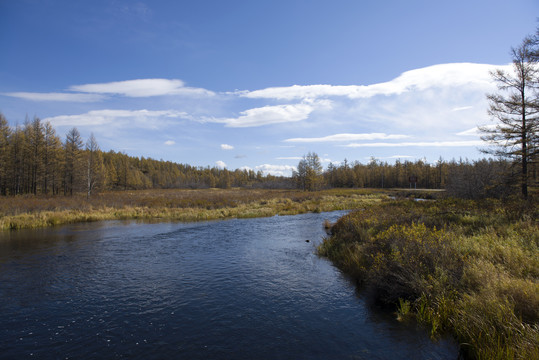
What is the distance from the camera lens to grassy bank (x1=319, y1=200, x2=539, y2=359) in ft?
16.7

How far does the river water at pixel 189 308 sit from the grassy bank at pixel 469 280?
573 mm

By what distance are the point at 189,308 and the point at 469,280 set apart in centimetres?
722

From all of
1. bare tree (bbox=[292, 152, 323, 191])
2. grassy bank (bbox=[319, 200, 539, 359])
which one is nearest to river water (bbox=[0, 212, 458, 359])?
grassy bank (bbox=[319, 200, 539, 359])

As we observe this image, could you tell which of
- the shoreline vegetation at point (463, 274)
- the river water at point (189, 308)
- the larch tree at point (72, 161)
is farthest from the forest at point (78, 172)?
the river water at point (189, 308)

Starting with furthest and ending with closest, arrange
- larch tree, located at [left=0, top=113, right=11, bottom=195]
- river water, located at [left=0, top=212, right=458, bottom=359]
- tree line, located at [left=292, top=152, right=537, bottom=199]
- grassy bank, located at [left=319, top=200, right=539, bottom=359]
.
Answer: larch tree, located at [left=0, top=113, right=11, bottom=195] < tree line, located at [left=292, top=152, right=537, bottom=199] < river water, located at [left=0, top=212, right=458, bottom=359] < grassy bank, located at [left=319, top=200, right=539, bottom=359]

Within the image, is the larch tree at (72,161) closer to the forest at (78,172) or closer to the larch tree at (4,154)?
the forest at (78,172)

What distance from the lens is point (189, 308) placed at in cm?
779

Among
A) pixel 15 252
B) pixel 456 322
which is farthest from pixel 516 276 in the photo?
pixel 15 252

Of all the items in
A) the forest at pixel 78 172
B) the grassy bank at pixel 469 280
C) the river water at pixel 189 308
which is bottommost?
the river water at pixel 189 308

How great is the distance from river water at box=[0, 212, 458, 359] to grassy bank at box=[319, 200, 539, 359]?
0.57 m

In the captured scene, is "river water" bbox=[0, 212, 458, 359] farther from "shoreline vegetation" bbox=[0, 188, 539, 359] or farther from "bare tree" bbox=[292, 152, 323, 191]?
"bare tree" bbox=[292, 152, 323, 191]

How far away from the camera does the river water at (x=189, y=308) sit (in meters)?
5.84

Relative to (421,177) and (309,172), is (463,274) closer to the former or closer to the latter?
(309,172)

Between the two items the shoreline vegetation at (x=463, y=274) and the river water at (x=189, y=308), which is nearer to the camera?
the shoreline vegetation at (x=463, y=274)
